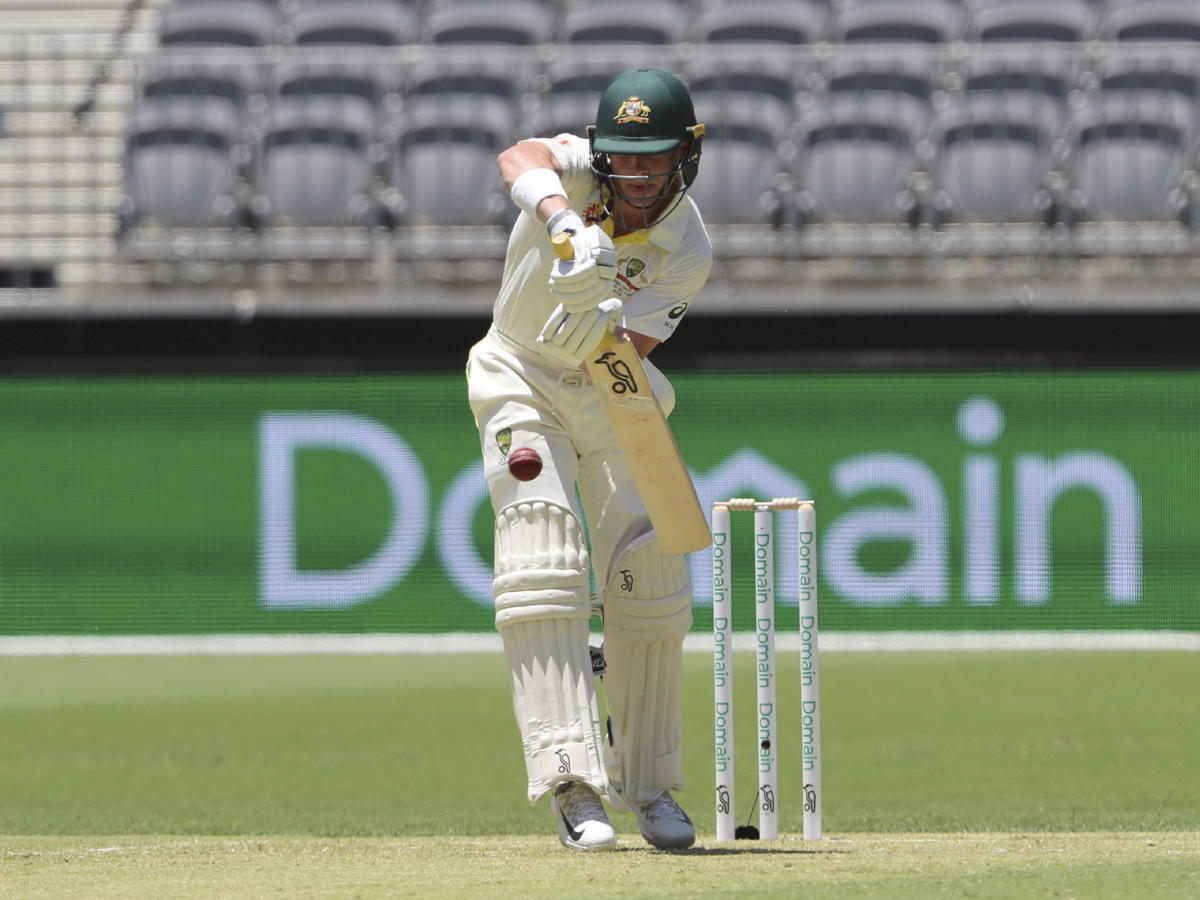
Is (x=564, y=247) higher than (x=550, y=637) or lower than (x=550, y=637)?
higher

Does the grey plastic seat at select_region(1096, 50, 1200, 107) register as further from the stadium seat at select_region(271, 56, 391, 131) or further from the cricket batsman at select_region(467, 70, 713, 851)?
the cricket batsman at select_region(467, 70, 713, 851)

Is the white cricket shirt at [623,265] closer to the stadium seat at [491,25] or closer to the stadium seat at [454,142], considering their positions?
the stadium seat at [454,142]

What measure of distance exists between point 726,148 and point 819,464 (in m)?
2.22

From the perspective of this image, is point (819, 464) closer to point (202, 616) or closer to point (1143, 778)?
point (202, 616)

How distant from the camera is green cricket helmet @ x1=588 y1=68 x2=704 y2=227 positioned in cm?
373

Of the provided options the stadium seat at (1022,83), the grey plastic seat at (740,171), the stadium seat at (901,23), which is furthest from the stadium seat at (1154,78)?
the grey plastic seat at (740,171)

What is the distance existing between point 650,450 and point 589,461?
203mm

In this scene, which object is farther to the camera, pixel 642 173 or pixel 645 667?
pixel 645 667

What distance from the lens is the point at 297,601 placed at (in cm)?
946

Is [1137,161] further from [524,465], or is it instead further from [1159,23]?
[524,465]

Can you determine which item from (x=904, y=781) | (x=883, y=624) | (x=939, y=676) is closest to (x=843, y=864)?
(x=904, y=781)

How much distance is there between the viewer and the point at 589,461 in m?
3.99

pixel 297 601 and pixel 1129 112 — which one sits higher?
pixel 1129 112

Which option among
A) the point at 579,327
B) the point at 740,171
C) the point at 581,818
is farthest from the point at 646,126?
the point at 740,171
